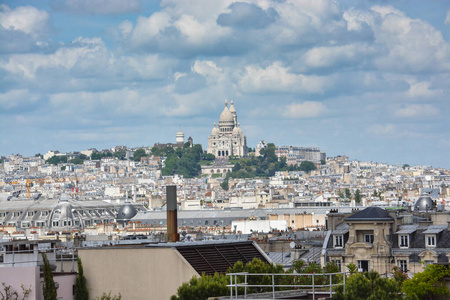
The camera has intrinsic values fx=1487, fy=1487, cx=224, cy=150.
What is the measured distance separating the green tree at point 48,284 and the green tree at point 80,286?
3.76 feet

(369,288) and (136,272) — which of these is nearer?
(369,288)

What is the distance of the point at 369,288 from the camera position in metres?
21.8

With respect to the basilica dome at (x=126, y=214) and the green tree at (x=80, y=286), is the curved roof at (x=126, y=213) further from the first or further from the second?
the green tree at (x=80, y=286)

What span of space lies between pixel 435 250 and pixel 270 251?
8.79 m

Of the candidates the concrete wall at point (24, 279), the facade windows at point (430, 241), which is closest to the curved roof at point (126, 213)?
the facade windows at point (430, 241)

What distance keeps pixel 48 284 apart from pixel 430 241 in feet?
55.6

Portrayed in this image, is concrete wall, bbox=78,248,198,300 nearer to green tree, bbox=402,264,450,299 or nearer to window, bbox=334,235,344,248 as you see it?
green tree, bbox=402,264,450,299

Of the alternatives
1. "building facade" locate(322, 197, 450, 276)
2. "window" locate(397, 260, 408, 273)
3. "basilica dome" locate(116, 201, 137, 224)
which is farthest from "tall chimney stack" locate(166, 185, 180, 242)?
"basilica dome" locate(116, 201, 137, 224)

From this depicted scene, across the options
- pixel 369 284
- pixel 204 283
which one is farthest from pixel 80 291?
pixel 369 284

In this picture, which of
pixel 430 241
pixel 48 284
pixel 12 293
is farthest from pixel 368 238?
pixel 12 293

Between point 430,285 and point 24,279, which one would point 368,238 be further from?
point 24,279

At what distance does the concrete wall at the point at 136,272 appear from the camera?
23.2 metres

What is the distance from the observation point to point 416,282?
→ 2489 cm

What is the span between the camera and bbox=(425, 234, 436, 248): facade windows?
3722 centimetres
